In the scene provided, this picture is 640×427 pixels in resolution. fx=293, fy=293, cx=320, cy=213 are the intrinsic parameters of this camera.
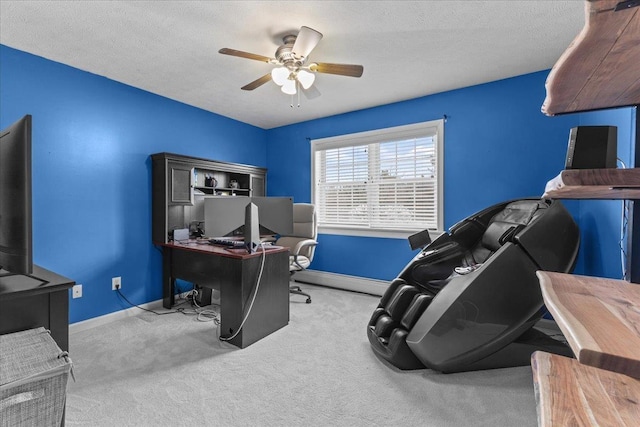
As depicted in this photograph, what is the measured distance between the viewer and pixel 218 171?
13.5 feet

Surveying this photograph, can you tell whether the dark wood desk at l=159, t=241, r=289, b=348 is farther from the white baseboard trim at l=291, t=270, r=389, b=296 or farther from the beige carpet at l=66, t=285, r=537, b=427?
the white baseboard trim at l=291, t=270, r=389, b=296

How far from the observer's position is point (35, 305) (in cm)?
113

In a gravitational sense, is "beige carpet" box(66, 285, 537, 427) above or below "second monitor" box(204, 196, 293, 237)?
below

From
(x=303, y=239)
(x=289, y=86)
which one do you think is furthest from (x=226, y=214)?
(x=303, y=239)

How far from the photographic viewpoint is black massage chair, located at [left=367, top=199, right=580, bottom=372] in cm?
191

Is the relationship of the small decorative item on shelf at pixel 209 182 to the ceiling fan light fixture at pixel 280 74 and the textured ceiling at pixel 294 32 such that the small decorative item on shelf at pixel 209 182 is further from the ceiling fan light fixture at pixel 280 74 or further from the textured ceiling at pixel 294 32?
the ceiling fan light fixture at pixel 280 74

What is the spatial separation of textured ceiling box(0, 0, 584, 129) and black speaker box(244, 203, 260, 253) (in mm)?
1363

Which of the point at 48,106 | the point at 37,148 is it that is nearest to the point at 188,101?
the point at 48,106

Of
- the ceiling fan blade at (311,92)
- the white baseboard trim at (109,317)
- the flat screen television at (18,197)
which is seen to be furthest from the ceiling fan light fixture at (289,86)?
the white baseboard trim at (109,317)

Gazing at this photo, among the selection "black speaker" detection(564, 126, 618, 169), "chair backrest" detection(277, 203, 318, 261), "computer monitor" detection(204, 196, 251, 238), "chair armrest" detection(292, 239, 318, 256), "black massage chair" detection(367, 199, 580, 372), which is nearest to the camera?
"black speaker" detection(564, 126, 618, 169)

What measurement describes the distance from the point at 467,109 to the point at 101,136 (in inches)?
153

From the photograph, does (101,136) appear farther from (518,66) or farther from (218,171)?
(518,66)

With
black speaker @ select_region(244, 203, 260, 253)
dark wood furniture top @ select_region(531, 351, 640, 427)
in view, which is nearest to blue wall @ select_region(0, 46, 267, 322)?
black speaker @ select_region(244, 203, 260, 253)

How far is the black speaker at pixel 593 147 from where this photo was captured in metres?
0.81
